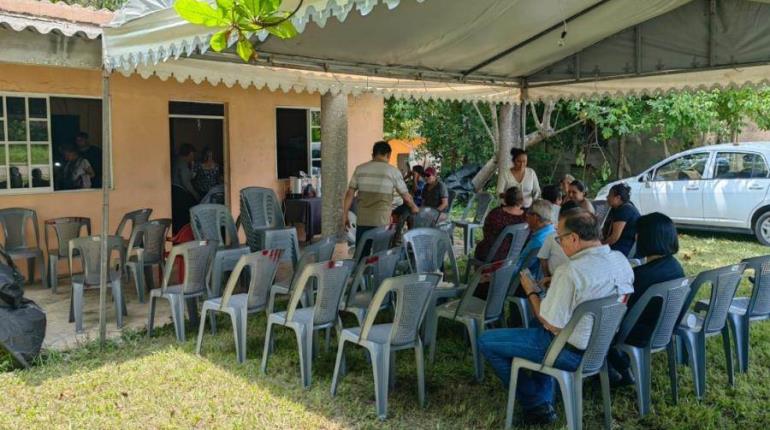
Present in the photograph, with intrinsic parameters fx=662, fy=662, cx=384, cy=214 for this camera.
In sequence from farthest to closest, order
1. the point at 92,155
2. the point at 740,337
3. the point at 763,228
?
1. the point at 763,228
2. the point at 92,155
3. the point at 740,337

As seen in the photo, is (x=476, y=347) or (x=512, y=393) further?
(x=476, y=347)

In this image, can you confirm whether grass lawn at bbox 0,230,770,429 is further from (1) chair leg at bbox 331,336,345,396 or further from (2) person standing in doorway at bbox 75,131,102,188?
(2) person standing in doorway at bbox 75,131,102,188

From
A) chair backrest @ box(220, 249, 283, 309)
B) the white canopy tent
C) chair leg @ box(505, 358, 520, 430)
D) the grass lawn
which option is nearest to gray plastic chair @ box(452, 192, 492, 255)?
the white canopy tent

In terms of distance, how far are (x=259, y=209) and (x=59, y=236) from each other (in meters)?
2.06

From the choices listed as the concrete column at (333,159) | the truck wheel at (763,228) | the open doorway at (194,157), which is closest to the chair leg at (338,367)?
the concrete column at (333,159)

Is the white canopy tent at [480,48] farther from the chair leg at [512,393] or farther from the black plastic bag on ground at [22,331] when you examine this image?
the chair leg at [512,393]

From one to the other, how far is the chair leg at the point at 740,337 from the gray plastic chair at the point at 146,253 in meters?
4.97

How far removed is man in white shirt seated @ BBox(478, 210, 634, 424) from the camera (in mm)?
3367

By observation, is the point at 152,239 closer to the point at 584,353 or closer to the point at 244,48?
the point at 584,353

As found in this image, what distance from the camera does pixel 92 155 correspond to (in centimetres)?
777

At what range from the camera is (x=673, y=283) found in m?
3.70

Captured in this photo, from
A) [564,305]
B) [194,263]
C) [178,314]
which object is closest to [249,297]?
[194,263]

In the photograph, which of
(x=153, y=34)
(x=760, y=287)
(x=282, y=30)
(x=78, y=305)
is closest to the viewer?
(x=282, y=30)

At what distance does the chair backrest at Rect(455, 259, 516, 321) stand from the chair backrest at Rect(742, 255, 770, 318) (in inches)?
60.4
